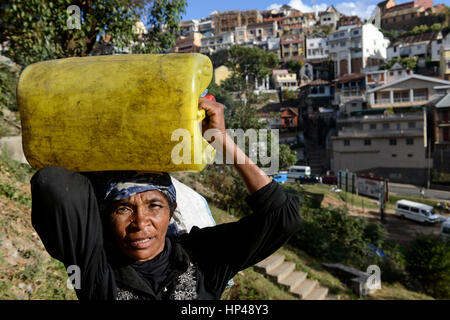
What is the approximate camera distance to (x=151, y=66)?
1.21 m

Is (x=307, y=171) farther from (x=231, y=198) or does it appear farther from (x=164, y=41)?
(x=164, y=41)

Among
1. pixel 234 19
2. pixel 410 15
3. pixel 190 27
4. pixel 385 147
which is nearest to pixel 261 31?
pixel 234 19

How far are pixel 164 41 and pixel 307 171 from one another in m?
20.7

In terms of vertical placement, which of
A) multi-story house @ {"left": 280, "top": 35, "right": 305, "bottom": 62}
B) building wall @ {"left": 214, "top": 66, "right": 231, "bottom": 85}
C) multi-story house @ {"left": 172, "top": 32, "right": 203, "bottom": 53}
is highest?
multi-story house @ {"left": 172, "top": 32, "right": 203, "bottom": 53}

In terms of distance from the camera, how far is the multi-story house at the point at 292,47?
163 ft

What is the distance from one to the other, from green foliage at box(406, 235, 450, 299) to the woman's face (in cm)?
1052

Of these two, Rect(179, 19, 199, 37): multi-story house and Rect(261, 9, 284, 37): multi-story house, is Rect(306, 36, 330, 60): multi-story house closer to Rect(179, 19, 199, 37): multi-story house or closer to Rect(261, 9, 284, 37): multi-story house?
Rect(261, 9, 284, 37): multi-story house

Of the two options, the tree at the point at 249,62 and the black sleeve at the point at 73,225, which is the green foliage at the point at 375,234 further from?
the tree at the point at 249,62

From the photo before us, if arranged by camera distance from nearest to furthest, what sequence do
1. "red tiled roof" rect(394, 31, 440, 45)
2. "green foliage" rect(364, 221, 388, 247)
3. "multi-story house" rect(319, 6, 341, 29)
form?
"green foliage" rect(364, 221, 388, 247) < "red tiled roof" rect(394, 31, 440, 45) < "multi-story house" rect(319, 6, 341, 29)

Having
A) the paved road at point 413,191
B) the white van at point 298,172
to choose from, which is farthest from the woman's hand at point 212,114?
the paved road at point 413,191

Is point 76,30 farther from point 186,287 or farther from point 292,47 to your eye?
point 292,47

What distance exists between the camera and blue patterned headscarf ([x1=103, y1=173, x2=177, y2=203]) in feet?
4.29

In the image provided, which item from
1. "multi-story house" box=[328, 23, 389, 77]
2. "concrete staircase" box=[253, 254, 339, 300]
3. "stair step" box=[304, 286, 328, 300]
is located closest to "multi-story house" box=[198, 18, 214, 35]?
"multi-story house" box=[328, 23, 389, 77]
